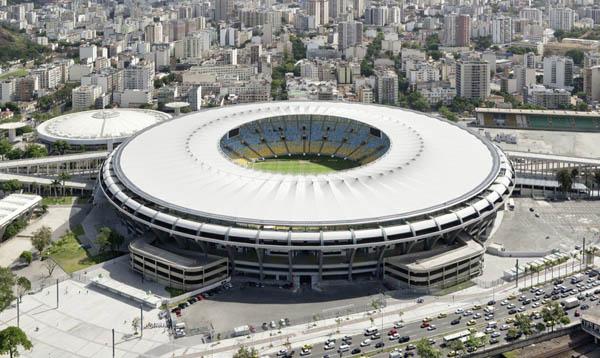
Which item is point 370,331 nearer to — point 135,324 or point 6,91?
point 135,324

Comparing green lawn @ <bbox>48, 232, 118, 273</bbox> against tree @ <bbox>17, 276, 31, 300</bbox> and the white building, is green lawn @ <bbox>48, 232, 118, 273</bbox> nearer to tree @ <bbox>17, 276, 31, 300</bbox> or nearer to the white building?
tree @ <bbox>17, 276, 31, 300</bbox>

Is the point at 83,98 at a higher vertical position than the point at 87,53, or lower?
lower

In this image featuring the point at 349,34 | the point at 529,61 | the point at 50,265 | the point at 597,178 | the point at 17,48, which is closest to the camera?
the point at 50,265

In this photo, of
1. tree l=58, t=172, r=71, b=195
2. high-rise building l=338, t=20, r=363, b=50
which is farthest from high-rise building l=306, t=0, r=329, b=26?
tree l=58, t=172, r=71, b=195

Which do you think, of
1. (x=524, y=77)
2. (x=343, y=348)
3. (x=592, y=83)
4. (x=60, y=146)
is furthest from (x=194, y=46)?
(x=343, y=348)

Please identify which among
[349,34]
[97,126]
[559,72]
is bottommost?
[97,126]

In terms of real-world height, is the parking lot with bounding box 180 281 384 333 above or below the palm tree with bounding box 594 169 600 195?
below

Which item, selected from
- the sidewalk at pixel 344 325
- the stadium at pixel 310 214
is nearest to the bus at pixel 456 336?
the sidewalk at pixel 344 325

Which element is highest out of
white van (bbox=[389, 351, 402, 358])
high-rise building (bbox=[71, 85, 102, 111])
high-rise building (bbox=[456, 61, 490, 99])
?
high-rise building (bbox=[456, 61, 490, 99])
